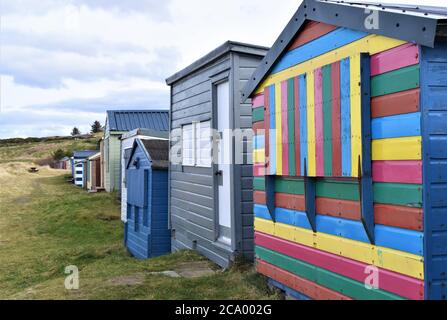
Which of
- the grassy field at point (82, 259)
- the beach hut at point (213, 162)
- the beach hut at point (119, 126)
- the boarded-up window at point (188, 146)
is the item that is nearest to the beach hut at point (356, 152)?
the grassy field at point (82, 259)

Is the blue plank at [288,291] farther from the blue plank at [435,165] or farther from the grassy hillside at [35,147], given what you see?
the grassy hillside at [35,147]

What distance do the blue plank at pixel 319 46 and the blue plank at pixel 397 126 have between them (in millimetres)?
757

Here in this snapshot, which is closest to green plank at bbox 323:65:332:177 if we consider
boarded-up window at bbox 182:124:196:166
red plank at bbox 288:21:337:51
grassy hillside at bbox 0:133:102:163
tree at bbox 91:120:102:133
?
red plank at bbox 288:21:337:51

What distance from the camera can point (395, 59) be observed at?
128 inches

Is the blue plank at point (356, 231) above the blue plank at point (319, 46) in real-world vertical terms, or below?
below

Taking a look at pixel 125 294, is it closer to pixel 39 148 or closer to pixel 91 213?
pixel 91 213

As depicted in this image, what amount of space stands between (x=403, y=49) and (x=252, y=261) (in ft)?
13.9

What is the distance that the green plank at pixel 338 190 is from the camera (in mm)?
3697

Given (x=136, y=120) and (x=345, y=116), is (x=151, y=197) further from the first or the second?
(x=136, y=120)

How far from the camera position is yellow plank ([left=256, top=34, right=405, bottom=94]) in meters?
3.39

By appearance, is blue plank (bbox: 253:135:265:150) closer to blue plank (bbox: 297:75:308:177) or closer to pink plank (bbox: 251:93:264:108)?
pink plank (bbox: 251:93:264:108)

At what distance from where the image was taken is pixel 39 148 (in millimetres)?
63844

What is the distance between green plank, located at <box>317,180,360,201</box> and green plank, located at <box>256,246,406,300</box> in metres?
0.67
